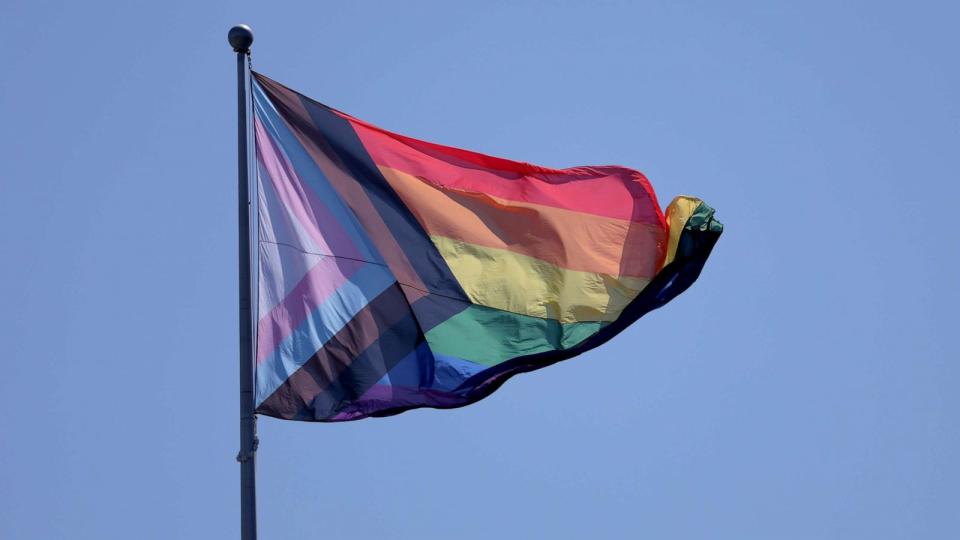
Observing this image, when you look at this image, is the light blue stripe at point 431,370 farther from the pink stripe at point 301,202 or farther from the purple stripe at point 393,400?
the pink stripe at point 301,202

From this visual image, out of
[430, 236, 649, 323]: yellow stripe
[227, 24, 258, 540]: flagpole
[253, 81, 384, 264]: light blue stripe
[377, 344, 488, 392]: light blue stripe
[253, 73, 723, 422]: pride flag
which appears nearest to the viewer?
[227, 24, 258, 540]: flagpole

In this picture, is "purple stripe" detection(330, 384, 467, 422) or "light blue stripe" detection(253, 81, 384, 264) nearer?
"purple stripe" detection(330, 384, 467, 422)

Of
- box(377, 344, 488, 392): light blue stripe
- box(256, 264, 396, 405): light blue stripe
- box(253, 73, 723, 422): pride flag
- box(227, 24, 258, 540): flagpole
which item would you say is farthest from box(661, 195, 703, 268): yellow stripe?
box(227, 24, 258, 540): flagpole

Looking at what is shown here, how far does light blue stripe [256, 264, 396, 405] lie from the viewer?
16.7m

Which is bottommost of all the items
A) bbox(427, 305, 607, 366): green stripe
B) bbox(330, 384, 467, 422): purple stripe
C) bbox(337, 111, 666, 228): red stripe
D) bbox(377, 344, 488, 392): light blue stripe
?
bbox(330, 384, 467, 422): purple stripe

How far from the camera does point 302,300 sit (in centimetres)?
1745

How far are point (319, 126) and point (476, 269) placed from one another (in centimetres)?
290

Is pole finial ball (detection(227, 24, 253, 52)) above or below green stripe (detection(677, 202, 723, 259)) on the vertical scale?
above

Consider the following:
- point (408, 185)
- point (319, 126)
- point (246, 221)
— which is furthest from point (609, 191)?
point (246, 221)

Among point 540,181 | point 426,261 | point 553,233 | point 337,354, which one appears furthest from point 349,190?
point 540,181

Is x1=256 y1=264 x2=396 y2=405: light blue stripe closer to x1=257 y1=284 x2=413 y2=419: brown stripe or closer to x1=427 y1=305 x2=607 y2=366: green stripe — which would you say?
x1=257 y1=284 x2=413 y2=419: brown stripe

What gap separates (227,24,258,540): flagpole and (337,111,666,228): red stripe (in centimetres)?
352

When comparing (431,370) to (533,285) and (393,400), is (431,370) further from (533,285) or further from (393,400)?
(533,285)

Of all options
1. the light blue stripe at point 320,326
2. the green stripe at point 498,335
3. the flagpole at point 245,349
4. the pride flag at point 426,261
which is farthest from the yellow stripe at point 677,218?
the flagpole at point 245,349
